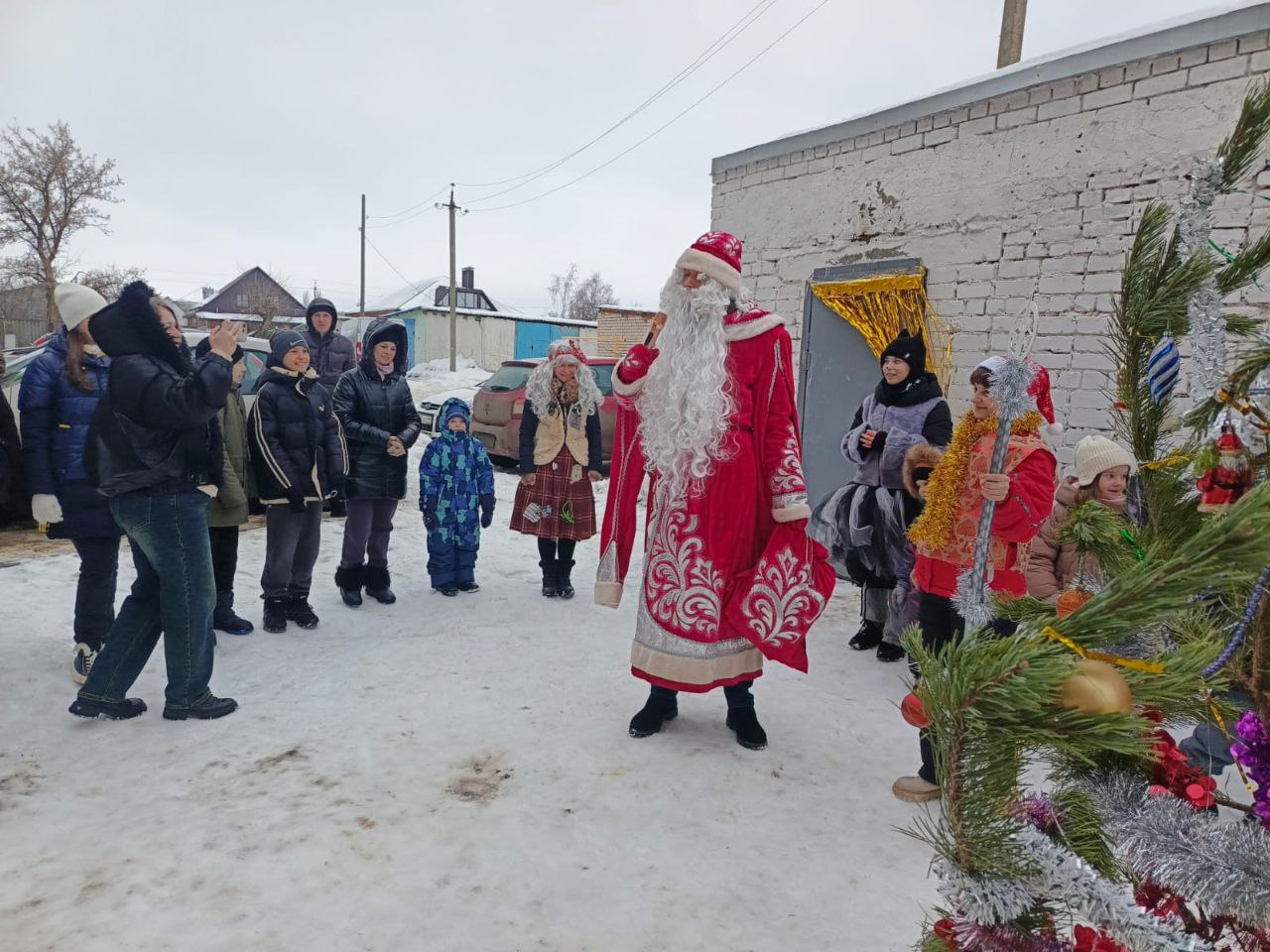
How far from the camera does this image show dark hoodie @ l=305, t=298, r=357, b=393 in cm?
627

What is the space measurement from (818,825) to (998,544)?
4.42 feet

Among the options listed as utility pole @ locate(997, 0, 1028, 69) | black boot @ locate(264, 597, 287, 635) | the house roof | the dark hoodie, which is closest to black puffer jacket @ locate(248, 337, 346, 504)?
black boot @ locate(264, 597, 287, 635)

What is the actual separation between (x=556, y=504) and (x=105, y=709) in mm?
2811

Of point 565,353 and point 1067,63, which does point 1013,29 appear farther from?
point 565,353

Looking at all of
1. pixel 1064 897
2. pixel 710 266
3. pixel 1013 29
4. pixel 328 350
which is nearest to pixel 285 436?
pixel 328 350

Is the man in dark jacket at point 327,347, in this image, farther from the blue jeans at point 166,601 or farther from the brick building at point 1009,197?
the brick building at point 1009,197

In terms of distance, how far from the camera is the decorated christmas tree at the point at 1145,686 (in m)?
0.86

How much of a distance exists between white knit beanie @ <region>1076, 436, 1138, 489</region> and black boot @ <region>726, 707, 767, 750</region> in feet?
5.47

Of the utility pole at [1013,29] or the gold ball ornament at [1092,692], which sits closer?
the gold ball ornament at [1092,692]

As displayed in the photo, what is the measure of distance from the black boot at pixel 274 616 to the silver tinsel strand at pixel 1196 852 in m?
4.36

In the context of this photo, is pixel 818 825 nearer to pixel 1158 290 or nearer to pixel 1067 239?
pixel 1158 290

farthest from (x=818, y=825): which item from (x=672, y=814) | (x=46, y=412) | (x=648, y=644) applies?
(x=46, y=412)

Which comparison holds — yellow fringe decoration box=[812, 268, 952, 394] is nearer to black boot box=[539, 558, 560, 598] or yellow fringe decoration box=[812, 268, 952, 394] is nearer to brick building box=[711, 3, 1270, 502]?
brick building box=[711, 3, 1270, 502]

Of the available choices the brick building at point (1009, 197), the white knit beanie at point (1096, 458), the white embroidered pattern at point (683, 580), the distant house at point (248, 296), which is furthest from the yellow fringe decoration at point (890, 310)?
the distant house at point (248, 296)
